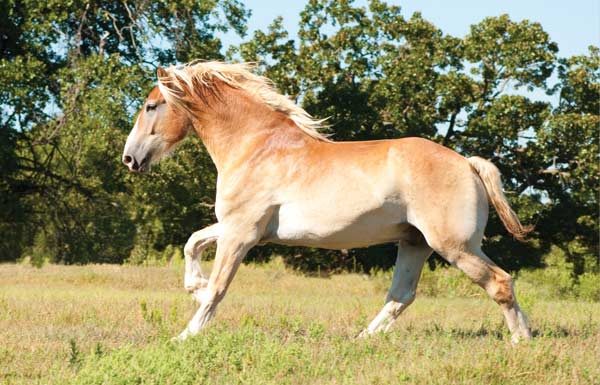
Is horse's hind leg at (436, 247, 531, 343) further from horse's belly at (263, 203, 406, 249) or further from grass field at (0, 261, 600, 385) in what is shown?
horse's belly at (263, 203, 406, 249)

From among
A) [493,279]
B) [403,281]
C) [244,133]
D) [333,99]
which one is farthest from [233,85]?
[333,99]

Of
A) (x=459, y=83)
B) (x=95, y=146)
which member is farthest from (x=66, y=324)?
(x=459, y=83)

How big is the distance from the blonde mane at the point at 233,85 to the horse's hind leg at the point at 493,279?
5.41 feet

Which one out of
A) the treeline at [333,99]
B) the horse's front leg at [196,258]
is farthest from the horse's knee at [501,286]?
the treeline at [333,99]

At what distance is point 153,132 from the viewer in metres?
8.60

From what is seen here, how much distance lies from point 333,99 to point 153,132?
1772cm

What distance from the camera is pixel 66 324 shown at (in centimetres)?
967

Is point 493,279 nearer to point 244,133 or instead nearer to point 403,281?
point 403,281

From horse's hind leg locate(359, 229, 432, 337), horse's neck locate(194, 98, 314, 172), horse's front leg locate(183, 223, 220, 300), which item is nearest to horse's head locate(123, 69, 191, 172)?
horse's neck locate(194, 98, 314, 172)

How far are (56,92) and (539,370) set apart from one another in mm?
19982

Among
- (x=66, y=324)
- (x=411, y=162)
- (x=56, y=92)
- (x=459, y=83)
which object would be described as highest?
(x=459, y=83)

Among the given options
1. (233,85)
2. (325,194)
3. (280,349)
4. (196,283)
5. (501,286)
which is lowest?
(280,349)

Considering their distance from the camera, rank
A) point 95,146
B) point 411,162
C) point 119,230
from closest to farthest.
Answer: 1. point 411,162
2. point 95,146
3. point 119,230

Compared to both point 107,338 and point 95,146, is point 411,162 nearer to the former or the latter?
point 107,338
